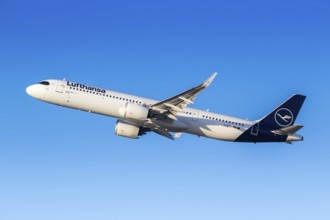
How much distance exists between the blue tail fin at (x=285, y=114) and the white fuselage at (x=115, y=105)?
3.60 metres

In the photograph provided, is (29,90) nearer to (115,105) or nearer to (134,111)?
(115,105)

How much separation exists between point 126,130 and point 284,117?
68.7 ft

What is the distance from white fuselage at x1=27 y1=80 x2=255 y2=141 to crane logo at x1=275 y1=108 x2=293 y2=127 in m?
4.84

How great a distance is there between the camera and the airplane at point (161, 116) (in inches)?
2623

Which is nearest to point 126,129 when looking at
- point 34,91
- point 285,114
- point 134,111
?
point 134,111

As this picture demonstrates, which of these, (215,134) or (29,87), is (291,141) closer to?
(215,134)

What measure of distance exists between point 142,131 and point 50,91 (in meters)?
12.6

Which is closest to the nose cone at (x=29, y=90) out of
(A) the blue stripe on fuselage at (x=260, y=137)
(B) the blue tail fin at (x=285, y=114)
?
(A) the blue stripe on fuselage at (x=260, y=137)

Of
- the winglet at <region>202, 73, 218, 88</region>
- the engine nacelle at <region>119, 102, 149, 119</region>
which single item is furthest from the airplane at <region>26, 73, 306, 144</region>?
the winglet at <region>202, 73, 218, 88</region>

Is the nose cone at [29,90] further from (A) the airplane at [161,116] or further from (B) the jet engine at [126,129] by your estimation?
(B) the jet engine at [126,129]

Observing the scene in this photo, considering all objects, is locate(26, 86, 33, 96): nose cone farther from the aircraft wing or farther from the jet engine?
the aircraft wing

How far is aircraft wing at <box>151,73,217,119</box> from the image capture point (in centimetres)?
6385

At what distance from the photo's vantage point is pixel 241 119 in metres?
72.4

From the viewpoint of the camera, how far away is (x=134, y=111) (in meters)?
65.5
